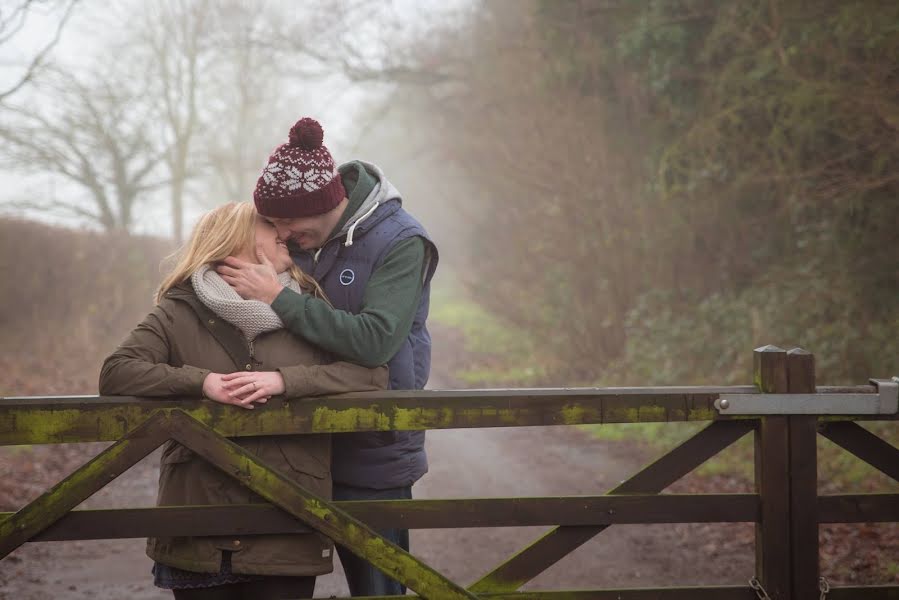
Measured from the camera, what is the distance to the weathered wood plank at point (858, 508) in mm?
2941

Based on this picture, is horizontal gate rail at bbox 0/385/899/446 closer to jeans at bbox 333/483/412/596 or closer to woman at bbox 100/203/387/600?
woman at bbox 100/203/387/600

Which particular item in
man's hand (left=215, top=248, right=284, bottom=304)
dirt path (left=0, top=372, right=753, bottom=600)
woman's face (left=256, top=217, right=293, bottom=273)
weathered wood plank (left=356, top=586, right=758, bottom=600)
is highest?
woman's face (left=256, top=217, right=293, bottom=273)

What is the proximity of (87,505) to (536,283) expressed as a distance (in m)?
9.36

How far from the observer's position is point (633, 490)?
2961mm

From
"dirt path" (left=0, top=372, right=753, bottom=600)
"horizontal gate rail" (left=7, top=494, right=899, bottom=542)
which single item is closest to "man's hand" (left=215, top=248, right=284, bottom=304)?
"horizontal gate rail" (left=7, top=494, right=899, bottom=542)

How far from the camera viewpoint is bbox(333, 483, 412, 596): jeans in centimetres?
306

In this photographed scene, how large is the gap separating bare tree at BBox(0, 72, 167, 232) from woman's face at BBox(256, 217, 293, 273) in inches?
617

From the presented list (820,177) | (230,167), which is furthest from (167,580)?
(230,167)

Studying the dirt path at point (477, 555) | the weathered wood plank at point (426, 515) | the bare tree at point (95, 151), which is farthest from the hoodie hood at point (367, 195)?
the bare tree at point (95, 151)

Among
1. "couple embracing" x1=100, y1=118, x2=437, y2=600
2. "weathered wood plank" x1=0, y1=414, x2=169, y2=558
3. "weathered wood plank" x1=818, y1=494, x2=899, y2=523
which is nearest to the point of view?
"weathered wood plank" x1=0, y1=414, x2=169, y2=558

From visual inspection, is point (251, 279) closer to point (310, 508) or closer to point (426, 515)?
point (310, 508)

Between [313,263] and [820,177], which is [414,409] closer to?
[313,263]

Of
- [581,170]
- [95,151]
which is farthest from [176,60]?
[581,170]

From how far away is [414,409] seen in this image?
277cm
